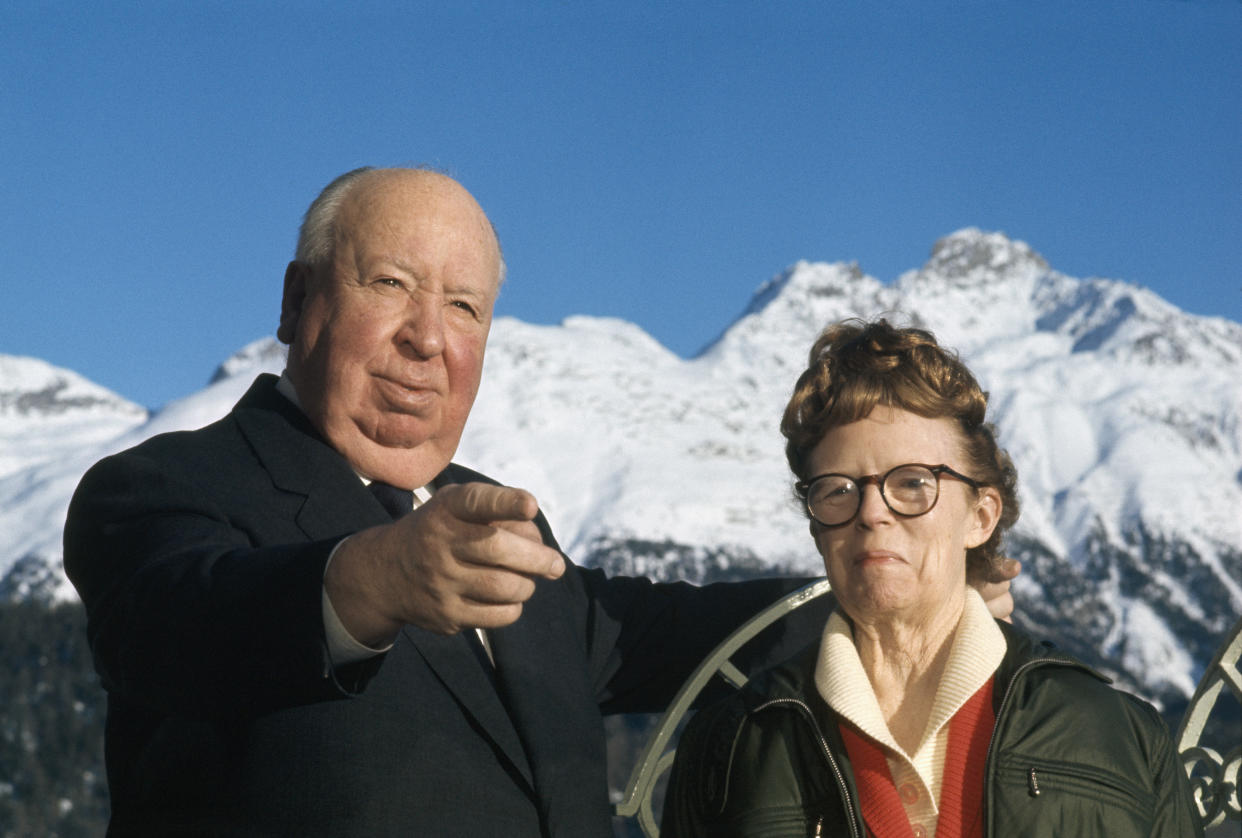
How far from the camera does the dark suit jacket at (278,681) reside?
221cm

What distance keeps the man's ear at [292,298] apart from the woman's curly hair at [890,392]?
147 cm

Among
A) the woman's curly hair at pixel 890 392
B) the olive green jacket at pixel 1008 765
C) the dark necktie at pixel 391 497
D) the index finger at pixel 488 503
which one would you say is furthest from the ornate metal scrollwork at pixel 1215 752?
the index finger at pixel 488 503

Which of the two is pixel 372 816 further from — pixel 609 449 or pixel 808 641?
pixel 609 449

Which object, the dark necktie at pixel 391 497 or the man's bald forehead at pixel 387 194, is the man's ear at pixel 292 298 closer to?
the man's bald forehead at pixel 387 194

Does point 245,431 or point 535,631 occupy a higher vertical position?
point 245,431

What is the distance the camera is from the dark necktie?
Answer: 3.53 meters

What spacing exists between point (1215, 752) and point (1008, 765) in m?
1.32

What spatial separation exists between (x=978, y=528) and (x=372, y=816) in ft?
5.85

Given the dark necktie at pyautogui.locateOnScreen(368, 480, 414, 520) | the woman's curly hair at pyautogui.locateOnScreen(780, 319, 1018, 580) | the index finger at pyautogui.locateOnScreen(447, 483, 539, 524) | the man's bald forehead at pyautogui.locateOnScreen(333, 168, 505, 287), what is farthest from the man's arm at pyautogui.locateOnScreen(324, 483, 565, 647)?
the man's bald forehead at pyautogui.locateOnScreen(333, 168, 505, 287)

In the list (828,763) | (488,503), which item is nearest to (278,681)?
(488,503)

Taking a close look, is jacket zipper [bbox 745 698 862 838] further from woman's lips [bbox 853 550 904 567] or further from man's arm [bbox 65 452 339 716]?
man's arm [bbox 65 452 339 716]

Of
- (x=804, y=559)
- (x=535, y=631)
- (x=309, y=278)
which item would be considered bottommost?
(x=535, y=631)

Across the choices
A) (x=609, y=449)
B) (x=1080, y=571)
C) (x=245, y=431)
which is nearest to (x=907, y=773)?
(x=245, y=431)

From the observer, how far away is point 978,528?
11.3 ft
